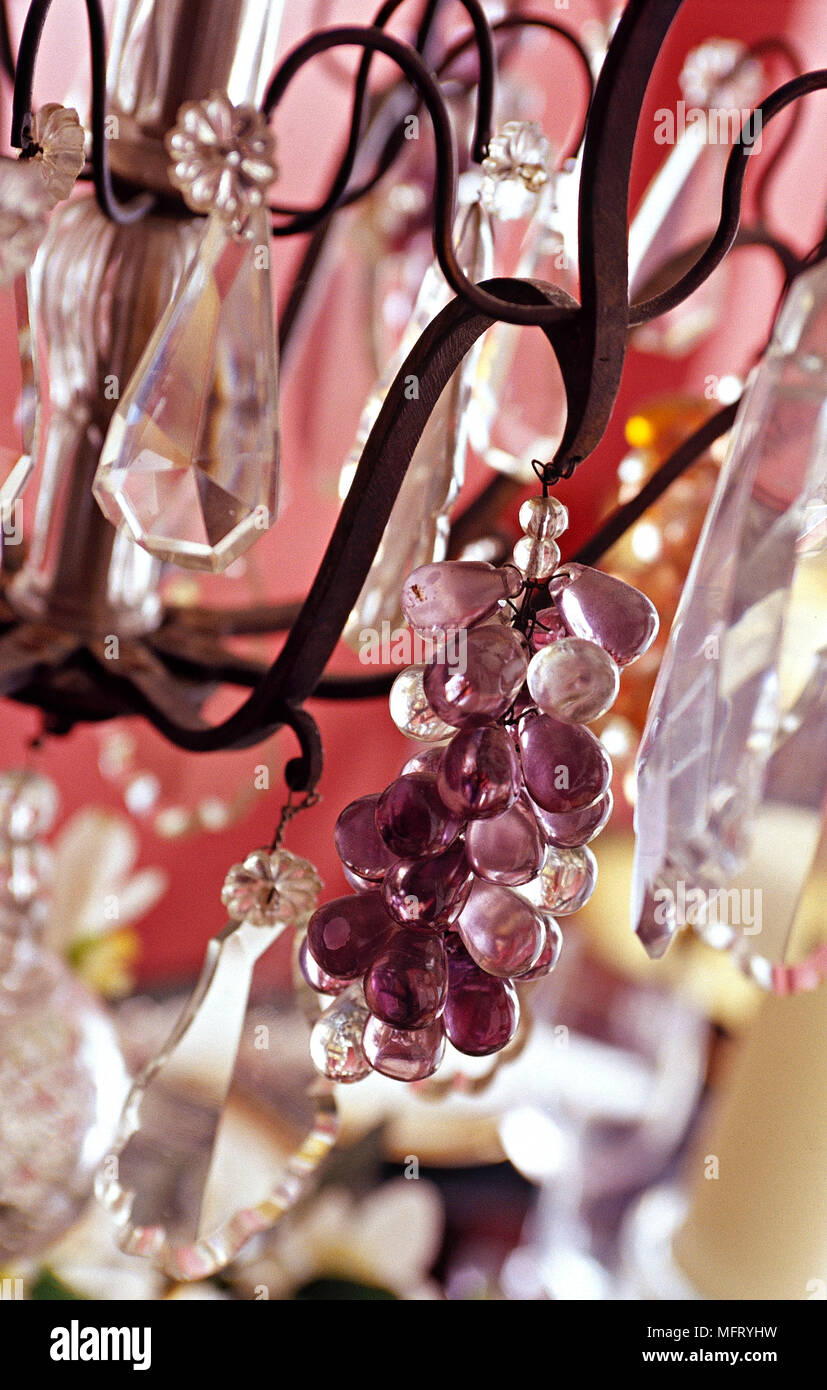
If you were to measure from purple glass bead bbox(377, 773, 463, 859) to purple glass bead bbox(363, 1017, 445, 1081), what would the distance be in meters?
0.05

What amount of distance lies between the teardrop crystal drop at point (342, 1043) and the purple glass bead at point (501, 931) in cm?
4

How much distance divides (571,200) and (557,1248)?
80cm

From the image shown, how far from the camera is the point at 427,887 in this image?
0.31 metres

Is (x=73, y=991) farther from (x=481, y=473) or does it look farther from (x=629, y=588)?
(x=481, y=473)

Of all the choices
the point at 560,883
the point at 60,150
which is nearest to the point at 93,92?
the point at 60,150

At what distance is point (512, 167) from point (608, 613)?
0.18m

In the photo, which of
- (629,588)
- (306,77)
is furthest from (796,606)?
(306,77)

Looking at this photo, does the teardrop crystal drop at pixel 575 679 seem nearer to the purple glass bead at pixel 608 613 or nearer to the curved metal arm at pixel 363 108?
the purple glass bead at pixel 608 613

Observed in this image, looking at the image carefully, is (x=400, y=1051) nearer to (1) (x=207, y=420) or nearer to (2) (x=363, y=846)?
(2) (x=363, y=846)

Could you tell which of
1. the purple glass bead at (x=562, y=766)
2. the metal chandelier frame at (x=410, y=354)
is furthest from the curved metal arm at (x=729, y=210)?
the purple glass bead at (x=562, y=766)

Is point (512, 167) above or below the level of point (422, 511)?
above

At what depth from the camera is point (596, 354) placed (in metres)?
0.29

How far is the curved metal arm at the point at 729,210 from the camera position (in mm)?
307

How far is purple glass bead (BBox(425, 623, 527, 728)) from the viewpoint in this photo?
11.6 inches
